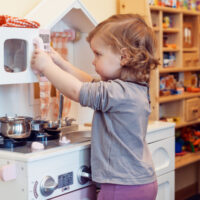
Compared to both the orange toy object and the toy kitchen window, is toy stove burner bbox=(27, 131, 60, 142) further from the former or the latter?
the orange toy object

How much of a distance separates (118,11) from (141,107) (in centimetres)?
117

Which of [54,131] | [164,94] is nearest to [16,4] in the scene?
[54,131]

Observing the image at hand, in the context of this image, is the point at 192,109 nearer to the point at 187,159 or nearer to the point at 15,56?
the point at 187,159

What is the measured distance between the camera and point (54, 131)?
4.90 ft

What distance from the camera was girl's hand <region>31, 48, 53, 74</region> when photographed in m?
1.31

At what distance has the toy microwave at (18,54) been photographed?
1.41 metres

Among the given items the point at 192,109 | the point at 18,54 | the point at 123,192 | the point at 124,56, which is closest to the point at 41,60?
the point at 18,54

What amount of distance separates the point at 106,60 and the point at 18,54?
1.16 feet

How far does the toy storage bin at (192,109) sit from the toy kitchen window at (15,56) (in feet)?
5.18

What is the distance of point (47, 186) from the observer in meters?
1.25

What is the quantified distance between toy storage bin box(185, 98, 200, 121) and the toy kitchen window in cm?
158

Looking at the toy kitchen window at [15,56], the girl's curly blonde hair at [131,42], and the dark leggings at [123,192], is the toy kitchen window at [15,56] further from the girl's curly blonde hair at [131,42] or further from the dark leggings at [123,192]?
the dark leggings at [123,192]

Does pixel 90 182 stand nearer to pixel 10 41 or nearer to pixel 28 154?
pixel 28 154

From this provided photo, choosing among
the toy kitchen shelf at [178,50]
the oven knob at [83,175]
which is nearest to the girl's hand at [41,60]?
the oven knob at [83,175]
